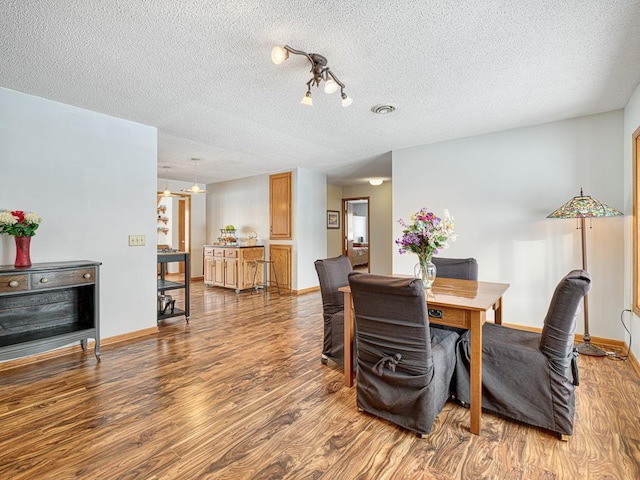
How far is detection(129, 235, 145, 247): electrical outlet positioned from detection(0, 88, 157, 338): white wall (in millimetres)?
43

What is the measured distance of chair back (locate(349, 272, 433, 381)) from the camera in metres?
1.69

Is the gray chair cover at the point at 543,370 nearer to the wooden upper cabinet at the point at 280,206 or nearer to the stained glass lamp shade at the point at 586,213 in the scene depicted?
the stained glass lamp shade at the point at 586,213

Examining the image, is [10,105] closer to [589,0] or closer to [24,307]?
[24,307]

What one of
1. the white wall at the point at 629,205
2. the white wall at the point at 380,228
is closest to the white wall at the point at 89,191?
the white wall at the point at 629,205

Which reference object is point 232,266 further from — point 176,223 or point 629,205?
point 629,205

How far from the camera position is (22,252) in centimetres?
259

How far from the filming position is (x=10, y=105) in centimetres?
272

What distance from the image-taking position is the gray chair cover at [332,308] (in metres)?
2.60

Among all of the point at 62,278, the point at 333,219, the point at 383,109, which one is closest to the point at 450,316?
the point at 383,109

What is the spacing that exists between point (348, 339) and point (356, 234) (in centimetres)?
1060

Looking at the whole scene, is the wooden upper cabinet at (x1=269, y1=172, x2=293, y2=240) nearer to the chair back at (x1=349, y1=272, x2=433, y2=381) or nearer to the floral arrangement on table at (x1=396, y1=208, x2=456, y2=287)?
the floral arrangement on table at (x1=396, y1=208, x2=456, y2=287)

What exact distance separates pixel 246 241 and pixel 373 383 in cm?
529

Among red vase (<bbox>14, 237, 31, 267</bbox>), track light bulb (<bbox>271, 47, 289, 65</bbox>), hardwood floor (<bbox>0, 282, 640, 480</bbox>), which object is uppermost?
track light bulb (<bbox>271, 47, 289, 65</bbox>)

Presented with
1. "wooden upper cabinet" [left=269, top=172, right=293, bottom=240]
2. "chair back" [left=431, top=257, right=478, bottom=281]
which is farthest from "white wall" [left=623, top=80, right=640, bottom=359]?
"wooden upper cabinet" [left=269, top=172, right=293, bottom=240]
